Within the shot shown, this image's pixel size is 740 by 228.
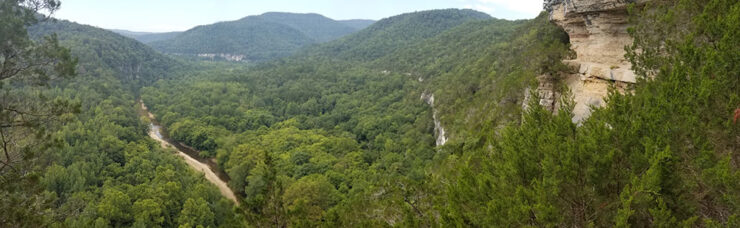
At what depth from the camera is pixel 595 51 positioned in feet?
52.0

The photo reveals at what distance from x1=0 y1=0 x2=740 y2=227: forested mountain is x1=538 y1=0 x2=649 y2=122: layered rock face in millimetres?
209

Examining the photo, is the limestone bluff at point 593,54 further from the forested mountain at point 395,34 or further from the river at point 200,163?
the forested mountain at point 395,34

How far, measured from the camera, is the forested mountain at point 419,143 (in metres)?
6.62

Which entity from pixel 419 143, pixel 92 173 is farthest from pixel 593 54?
pixel 92 173

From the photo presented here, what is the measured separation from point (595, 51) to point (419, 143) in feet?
72.3

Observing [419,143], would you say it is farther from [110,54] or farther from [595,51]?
[110,54]

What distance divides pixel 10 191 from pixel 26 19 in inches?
173

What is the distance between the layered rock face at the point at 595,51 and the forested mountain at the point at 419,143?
0.21 meters

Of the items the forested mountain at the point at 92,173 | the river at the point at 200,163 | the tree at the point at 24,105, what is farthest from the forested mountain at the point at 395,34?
the tree at the point at 24,105

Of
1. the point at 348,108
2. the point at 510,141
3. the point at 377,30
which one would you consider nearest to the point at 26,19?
the point at 510,141

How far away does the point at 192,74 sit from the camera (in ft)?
373

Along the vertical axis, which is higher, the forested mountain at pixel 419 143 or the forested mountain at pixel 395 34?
the forested mountain at pixel 395 34

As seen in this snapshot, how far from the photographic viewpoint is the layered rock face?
14240 millimetres

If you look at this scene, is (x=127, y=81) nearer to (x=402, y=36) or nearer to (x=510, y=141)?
(x=402, y=36)
